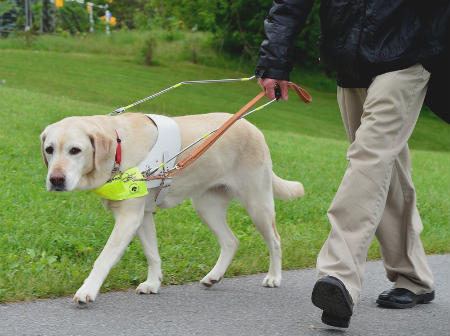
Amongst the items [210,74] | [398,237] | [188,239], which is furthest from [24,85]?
[398,237]

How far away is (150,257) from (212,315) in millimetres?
704

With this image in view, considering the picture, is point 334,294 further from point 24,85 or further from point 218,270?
point 24,85

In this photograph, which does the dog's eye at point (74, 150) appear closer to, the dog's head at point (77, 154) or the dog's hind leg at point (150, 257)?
the dog's head at point (77, 154)

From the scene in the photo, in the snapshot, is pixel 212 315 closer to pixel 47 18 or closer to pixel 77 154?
pixel 77 154

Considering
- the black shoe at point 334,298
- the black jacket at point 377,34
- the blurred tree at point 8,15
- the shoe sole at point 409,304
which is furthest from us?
the blurred tree at point 8,15

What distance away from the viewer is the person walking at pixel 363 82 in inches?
136

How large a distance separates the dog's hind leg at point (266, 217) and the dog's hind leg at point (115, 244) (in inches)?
34.4

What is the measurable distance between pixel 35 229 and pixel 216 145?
5.46 feet

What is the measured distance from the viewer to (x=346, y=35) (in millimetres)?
3670

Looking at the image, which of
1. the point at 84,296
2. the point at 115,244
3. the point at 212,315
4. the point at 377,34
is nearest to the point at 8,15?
the point at 115,244

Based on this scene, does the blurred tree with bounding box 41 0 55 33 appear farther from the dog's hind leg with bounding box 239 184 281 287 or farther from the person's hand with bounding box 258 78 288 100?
the person's hand with bounding box 258 78 288 100

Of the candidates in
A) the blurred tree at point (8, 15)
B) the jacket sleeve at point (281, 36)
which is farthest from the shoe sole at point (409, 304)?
the blurred tree at point (8, 15)

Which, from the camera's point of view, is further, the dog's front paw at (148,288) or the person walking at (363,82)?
the dog's front paw at (148,288)

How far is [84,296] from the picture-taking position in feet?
12.0
